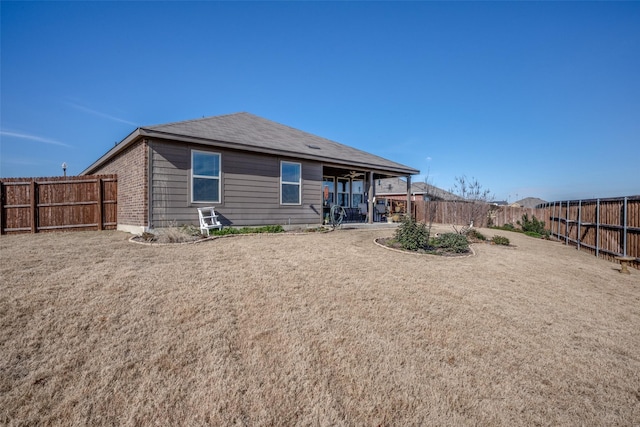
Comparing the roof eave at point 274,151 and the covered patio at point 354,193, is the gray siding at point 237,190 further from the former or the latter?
the covered patio at point 354,193

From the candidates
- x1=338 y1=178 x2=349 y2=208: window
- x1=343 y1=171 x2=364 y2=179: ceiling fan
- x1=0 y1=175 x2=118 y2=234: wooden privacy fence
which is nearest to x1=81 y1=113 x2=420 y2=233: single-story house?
x1=0 y1=175 x2=118 y2=234: wooden privacy fence

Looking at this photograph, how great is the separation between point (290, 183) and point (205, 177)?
A: 3.12 metres

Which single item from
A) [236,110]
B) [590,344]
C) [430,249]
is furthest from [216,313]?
[236,110]

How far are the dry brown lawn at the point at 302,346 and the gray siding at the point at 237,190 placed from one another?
3.33 meters

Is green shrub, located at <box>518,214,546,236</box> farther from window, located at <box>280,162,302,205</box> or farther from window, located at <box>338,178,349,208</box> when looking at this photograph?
window, located at <box>280,162,302,205</box>

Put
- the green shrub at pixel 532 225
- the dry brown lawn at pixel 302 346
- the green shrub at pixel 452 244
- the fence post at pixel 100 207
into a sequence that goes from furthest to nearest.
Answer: the green shrub at pixel 532 225, the fence post at pixel 100 207, the green shrub at pixel 452 244, the dry brown lawn at pixel 302 346

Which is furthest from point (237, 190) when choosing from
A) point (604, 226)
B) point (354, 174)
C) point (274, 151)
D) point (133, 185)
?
point (604, 226)

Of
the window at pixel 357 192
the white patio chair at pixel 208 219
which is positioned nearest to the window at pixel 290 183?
the white patio chair at pixel 208 219

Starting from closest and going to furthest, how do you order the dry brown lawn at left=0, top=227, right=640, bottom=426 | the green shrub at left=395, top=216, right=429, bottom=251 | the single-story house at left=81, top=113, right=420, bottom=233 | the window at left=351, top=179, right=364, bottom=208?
the dry brown lawn at left=0, top=227, right=640, bottom=426 < the green shrub at left=395, top=216, right=429, bottom=251 < the single-story house at left=81, top=113, right=420, bottom=233 < the window at left=351, top=179, right=364, bottom=208

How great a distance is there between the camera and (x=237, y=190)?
377 inches

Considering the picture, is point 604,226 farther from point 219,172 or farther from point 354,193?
point 219,172

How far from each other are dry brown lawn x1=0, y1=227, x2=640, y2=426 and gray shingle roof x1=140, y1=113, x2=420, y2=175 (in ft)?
15.5

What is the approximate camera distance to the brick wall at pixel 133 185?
26.4ft

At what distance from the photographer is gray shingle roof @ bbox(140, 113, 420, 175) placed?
8.71 meters
